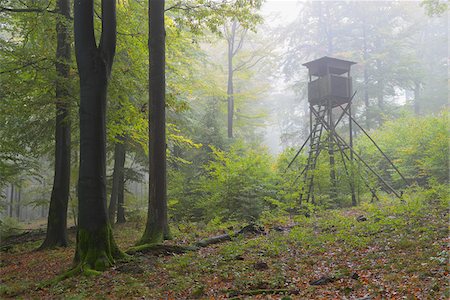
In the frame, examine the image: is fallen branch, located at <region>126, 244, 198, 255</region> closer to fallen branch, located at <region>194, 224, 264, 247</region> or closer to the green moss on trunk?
the green moss on trunk

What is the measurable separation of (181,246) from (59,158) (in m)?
5.40

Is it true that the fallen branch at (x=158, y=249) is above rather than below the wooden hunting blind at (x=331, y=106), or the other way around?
below

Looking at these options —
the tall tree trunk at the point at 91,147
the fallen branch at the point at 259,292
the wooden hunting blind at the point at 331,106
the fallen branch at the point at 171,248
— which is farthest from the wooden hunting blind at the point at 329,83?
the fallen branch at the point at 259,292

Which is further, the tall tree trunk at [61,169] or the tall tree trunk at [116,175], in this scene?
the tall tree trunk at [116,175]

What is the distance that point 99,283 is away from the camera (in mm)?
6234

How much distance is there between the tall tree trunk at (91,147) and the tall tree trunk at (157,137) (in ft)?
4.86

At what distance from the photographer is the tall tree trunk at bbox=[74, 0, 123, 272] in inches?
285

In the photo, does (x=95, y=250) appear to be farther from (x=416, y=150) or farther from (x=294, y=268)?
(x=416, y=150)

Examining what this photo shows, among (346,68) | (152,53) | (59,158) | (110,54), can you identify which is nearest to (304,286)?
(110,54)

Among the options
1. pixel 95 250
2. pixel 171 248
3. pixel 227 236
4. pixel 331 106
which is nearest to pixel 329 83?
pixel 331 106

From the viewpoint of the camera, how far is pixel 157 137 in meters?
9.01

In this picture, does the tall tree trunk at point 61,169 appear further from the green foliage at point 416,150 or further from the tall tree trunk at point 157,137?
the green foliage at point 416,150

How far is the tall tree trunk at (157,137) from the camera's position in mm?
8844

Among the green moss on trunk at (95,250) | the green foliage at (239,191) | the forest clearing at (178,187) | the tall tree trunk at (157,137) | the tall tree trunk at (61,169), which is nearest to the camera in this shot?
the forest clearing at (178,187)
